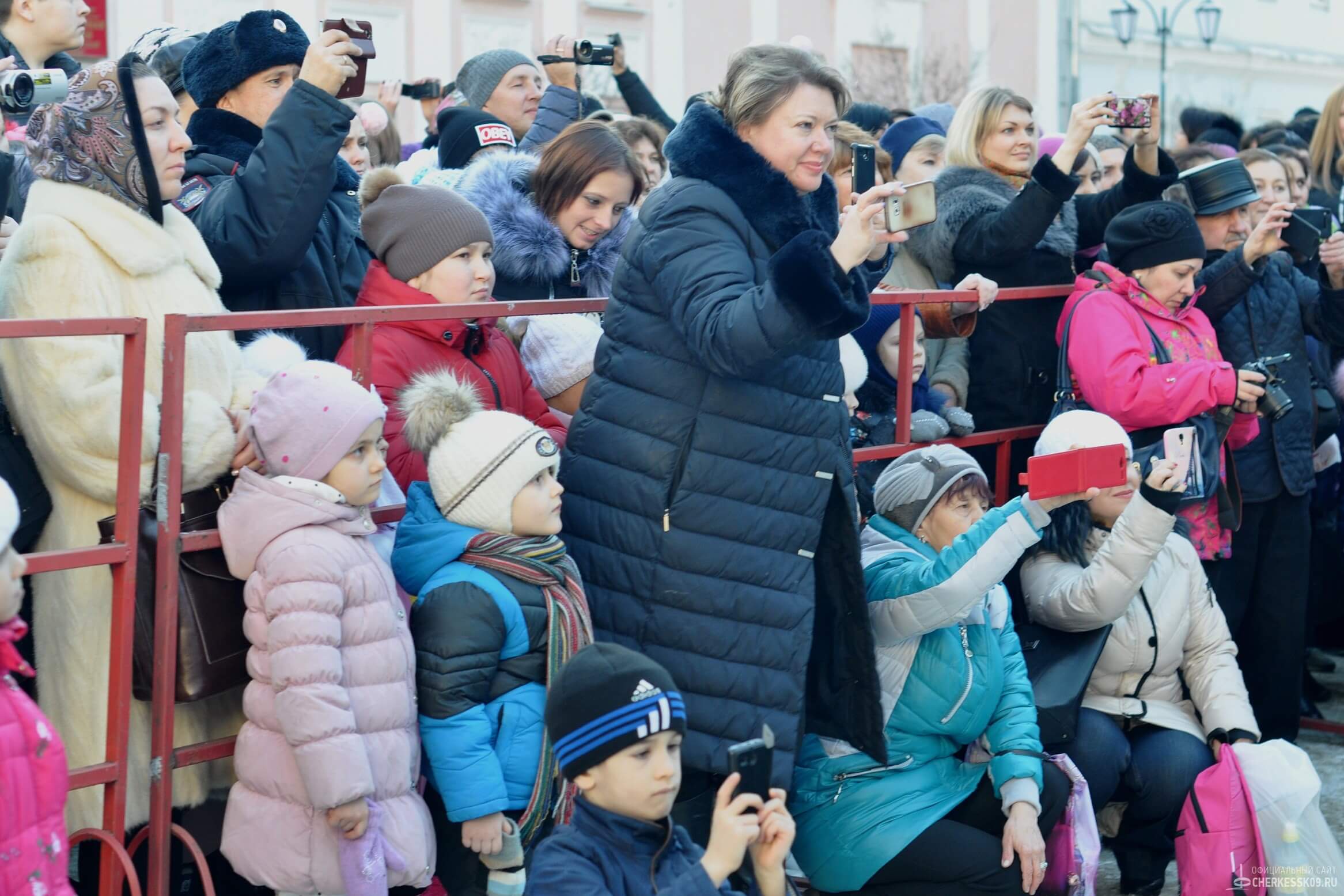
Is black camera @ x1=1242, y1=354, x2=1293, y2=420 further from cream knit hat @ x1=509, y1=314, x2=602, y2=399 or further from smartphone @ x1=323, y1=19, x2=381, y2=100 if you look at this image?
smartphone @ x1=323, y1=19, x2=381, y2=100

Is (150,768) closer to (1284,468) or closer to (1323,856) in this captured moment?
(1323,856)

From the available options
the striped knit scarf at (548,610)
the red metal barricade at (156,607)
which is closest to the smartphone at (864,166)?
the striped knit scarf at (548,610)

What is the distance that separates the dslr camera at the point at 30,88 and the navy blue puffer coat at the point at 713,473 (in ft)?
4.22

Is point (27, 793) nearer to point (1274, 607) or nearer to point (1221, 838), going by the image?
point (1221, 838)

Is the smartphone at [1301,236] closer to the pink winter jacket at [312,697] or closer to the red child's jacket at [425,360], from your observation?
the red child's jacket at [425,360]

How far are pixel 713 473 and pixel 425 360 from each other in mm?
766

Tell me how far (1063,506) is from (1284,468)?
114cm

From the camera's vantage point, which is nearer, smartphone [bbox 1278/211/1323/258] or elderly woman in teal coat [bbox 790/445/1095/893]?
elderly woman in teal coat [bbox 790/445/1095/893]

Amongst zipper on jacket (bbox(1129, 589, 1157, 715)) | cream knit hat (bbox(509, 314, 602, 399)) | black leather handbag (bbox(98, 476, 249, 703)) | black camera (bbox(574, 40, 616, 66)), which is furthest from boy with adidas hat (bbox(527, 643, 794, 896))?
black camera (bbox(574, 40, 616, 66))

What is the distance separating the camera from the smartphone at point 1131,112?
5.13m

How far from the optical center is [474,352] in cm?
388

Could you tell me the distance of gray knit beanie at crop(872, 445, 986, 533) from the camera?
4066 millimetres

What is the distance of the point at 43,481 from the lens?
331 cm

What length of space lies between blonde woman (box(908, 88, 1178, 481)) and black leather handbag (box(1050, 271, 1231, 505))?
147 mm
